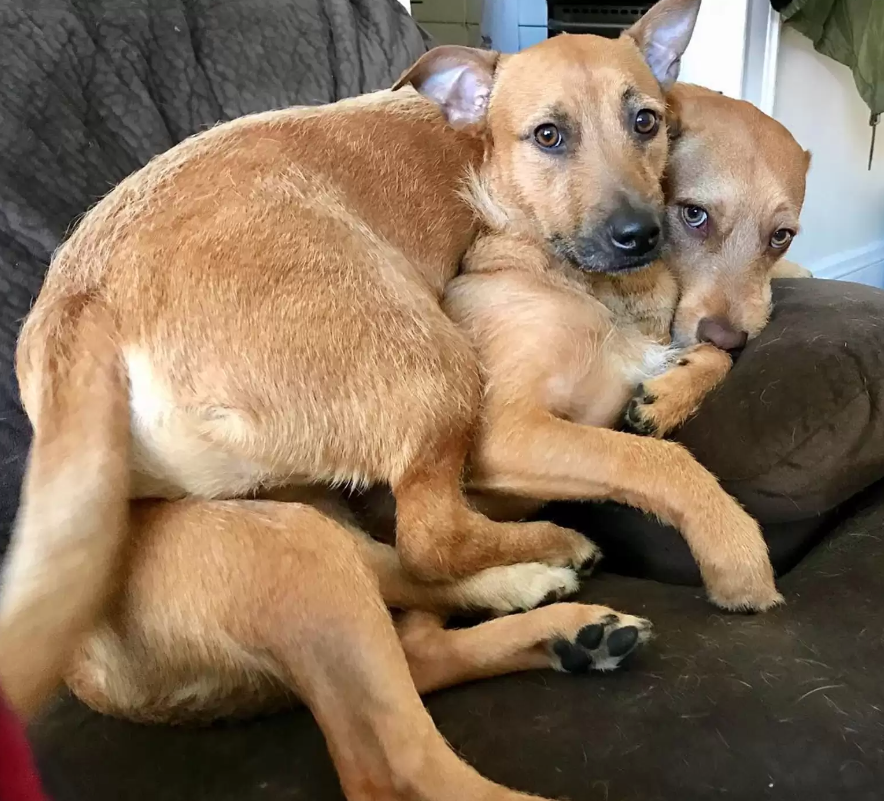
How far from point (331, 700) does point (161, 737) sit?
0.35 metres

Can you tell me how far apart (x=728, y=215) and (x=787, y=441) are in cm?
63

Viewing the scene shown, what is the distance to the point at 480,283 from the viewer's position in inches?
74.2

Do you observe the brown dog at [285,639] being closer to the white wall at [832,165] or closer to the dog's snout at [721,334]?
the dog's snout at [721,334]

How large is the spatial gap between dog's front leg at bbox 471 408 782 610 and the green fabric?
10.3 feet

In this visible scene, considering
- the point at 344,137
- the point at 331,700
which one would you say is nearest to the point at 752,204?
the point at 344,137

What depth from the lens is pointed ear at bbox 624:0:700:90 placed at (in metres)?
2.03

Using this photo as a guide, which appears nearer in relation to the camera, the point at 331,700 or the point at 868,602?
the point at 331,700

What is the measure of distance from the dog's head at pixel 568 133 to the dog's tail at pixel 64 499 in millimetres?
891

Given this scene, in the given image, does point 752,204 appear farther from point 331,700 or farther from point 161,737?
point 161,737

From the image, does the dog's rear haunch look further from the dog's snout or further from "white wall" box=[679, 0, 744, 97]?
"white wall" box=[679, 0, 744, 97]

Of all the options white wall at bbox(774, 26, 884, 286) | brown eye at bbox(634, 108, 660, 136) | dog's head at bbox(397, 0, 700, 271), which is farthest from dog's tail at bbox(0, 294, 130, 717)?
white wall at bbox(774, 26, 884, 286)

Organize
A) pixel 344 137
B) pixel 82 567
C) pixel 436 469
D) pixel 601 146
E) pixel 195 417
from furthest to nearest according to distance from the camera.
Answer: pixel 601 146 → pixel 344 137 → pixel 436 469 → pixel 195 417 → pixel 82 567

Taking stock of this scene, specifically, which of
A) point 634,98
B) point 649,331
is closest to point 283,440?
point 649,331

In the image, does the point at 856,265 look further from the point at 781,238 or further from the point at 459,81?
the point at 459,81
